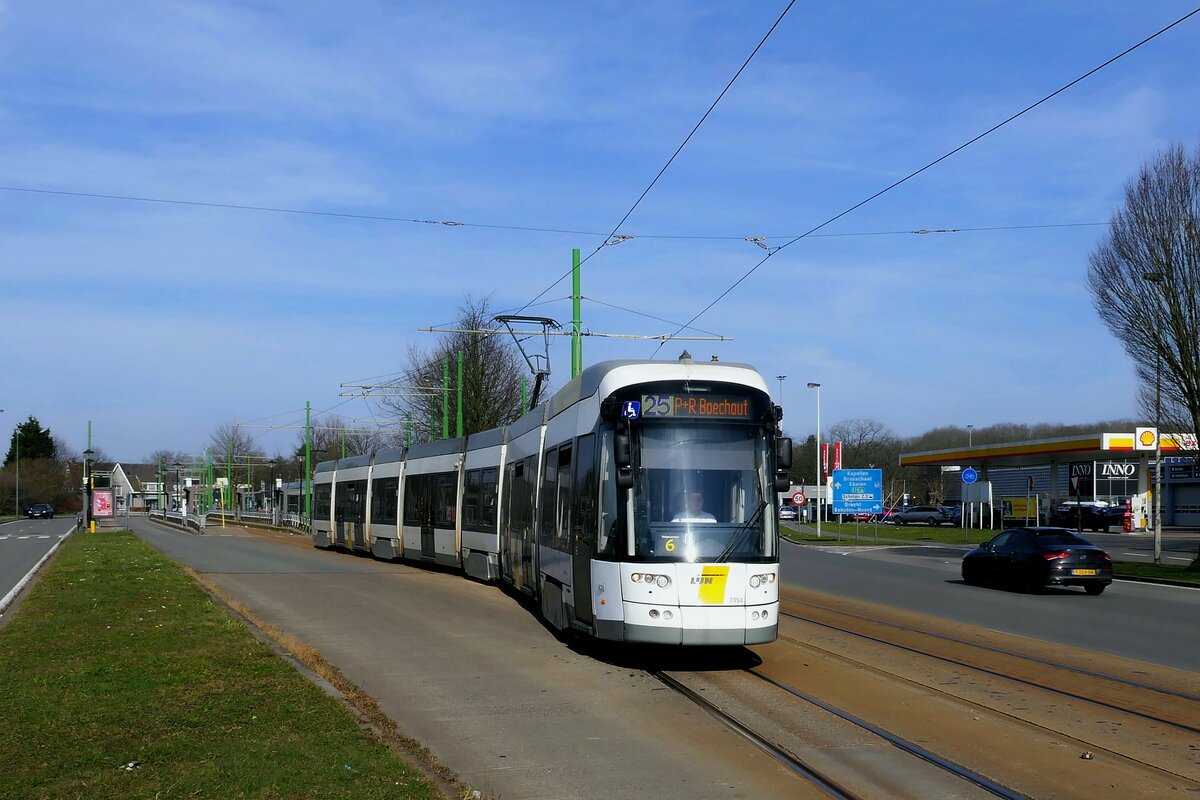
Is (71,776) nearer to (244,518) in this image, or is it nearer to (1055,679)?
(1055,679)

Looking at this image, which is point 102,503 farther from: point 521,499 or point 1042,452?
point 1042,452

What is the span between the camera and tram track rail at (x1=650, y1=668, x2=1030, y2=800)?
7062mm

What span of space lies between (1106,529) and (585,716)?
57971 mm

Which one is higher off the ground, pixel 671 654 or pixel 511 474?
pixel 511 474

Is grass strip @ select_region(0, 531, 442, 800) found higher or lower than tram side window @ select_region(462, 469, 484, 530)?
lower

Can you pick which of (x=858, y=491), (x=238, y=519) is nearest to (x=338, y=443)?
(x=238, y=519)

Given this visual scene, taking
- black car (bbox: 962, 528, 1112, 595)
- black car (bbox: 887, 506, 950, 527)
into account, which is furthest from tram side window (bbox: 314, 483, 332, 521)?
black car (bbox: 887, 506, 950, 527)

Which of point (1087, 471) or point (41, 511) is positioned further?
point (41, 511)

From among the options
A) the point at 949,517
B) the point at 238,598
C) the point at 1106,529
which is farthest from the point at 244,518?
the point at 238,598

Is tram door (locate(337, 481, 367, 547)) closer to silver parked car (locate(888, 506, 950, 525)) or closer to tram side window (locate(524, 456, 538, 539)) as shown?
tram side window (locate(524, 456, 538, 539))

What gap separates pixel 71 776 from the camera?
265 inches

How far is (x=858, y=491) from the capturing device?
174ft

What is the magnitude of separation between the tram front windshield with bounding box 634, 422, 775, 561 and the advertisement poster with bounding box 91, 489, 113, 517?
49086 millimetres

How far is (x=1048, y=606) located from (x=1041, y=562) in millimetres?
2884
